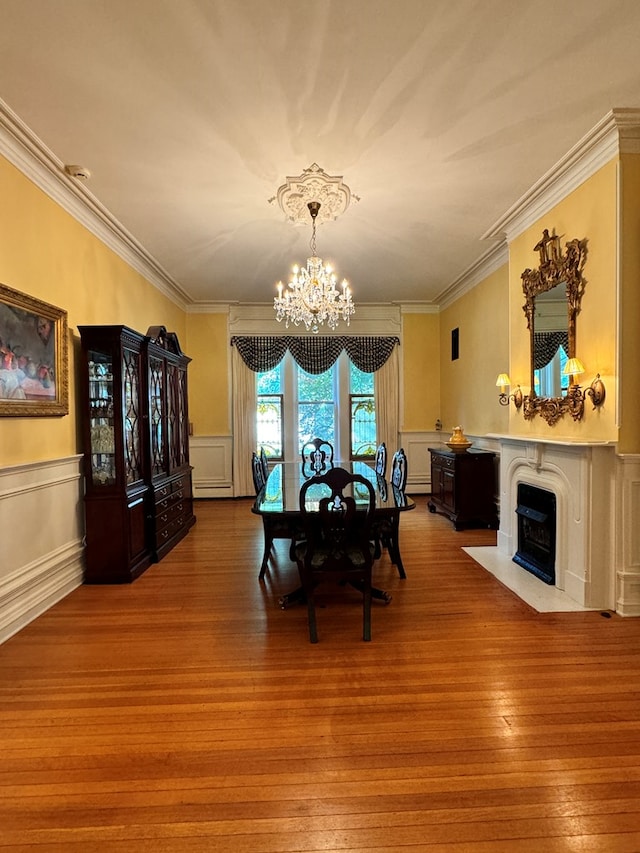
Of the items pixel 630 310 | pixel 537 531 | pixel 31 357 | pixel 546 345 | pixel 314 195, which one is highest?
pixel 314 195

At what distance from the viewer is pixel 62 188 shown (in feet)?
10.7

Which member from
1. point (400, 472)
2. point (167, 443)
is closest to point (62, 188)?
point (167, 443)

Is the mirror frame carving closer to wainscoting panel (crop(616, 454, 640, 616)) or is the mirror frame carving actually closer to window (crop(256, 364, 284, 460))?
wainscoting panel (crop(616, 454, 640, 616))

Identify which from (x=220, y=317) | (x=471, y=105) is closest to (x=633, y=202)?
(x=471, y=105)

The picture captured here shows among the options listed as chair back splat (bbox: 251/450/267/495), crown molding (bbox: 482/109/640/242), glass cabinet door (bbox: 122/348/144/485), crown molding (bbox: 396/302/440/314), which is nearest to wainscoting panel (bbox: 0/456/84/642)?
glass cabinet door (bbox: 122/348/144/485)

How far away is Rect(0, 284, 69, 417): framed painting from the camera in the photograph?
2.71 m

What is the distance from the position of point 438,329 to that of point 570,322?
4072 millimetres

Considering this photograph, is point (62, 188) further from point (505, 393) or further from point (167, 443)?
point (505, 393)

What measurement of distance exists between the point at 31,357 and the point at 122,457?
3.44 ft

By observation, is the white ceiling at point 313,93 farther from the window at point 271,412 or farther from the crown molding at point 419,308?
the window at point 271,412

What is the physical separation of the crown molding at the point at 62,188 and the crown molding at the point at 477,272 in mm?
3843

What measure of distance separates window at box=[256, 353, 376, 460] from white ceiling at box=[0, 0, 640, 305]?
137 inches

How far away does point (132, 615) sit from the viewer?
299 centimetres

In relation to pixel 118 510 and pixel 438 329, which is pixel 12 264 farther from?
pixel 438 329
